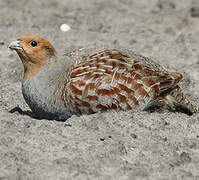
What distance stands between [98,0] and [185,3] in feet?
6.88

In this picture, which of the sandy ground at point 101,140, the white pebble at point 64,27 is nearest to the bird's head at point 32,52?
the sandy ground at point 101,140

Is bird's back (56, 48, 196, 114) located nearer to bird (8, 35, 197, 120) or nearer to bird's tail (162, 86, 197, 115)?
bird (8, 35, 197, 120)

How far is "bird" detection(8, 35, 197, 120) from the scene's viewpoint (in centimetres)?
559

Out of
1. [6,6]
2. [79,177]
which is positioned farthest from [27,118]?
[6,6]

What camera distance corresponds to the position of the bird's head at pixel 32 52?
5746mm

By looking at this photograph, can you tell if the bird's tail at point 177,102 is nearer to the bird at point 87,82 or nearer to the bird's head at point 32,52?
the bird at point 87,82

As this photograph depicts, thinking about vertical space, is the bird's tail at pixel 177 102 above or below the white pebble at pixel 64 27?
above

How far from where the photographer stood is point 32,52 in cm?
575

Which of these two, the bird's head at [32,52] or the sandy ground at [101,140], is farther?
the bird's head at [32,52]

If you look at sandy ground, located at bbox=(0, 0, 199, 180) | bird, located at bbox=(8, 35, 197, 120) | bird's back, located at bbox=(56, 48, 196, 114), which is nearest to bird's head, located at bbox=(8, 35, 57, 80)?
bird, located at bbox=(8, 35, 197, 120)

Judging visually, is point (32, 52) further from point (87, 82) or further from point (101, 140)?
point (101, 140)

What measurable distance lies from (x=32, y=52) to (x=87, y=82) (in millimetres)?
807

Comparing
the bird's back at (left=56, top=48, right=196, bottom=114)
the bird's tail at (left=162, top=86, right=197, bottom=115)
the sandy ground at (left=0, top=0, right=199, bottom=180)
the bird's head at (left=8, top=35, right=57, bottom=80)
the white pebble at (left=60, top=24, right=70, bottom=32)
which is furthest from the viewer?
the white pebble at (left=60, top=24, right=70, bottom=32)

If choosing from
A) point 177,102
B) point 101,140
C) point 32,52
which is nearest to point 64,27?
point 32,52
